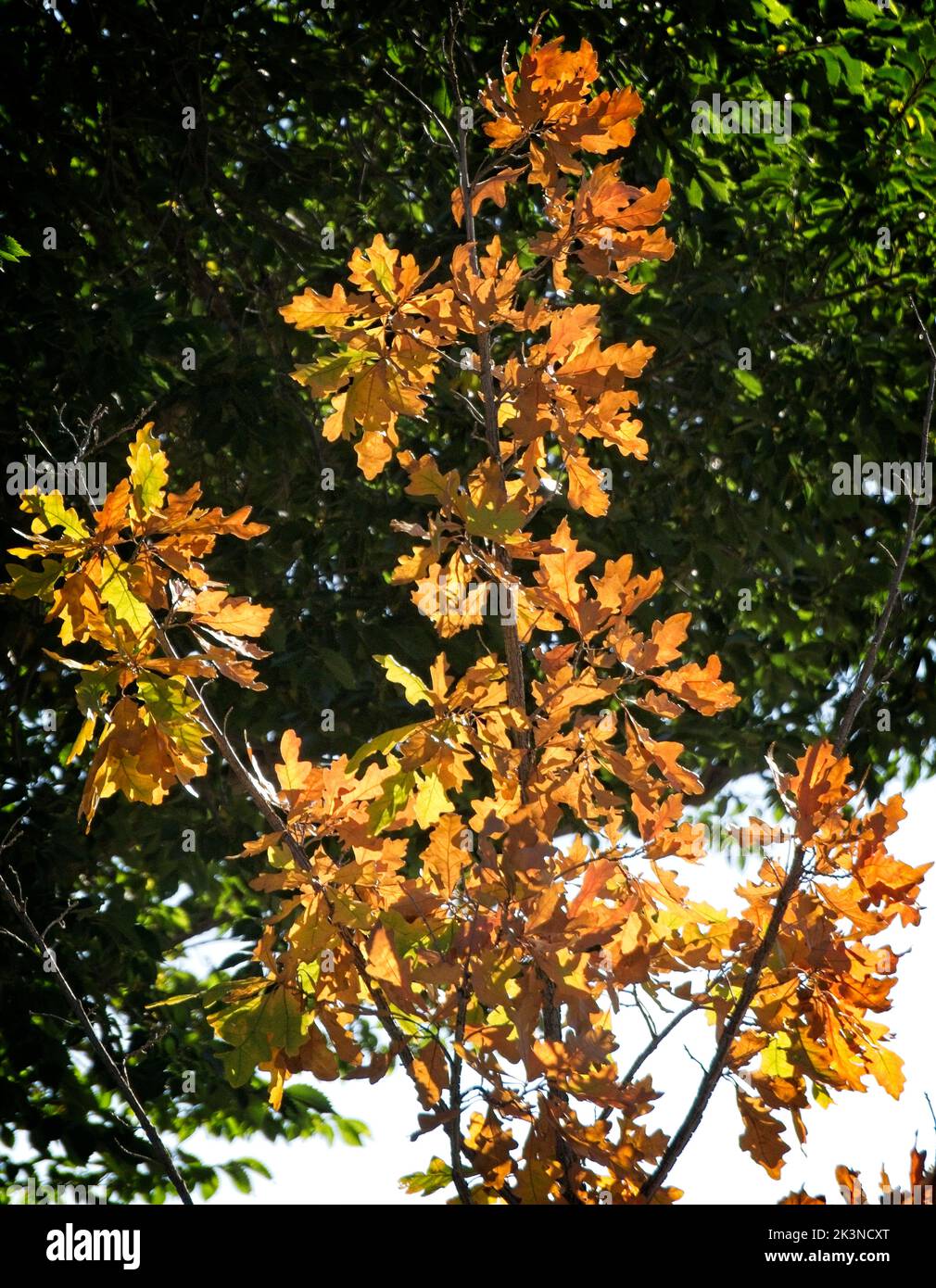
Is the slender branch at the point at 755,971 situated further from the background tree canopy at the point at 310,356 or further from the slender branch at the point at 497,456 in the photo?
the background tree canopy at the point at 310,356

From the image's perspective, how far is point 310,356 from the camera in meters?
5.36

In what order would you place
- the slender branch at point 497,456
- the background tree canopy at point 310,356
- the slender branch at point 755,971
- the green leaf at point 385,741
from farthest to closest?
the background tree canopy at point 310,356, the slender branch at point 497,456, the green leaf at point 385,741, the slender branch at point 755,971

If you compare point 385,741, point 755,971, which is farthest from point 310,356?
point 755,971

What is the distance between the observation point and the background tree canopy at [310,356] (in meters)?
4.62

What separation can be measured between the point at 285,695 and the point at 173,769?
300 cm

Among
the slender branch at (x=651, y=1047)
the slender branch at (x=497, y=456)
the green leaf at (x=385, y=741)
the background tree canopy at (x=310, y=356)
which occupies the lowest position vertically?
the slender branch at (x=651, y=1047)

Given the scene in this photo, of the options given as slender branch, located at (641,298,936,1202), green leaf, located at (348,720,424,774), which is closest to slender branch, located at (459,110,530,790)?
green leaf, located at (348,720,424,774)

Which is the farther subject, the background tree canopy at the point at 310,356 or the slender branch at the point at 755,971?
the background tree canopy at the point at 310,356

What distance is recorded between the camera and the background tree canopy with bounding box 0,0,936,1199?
462cm

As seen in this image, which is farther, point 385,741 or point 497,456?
point 497,456

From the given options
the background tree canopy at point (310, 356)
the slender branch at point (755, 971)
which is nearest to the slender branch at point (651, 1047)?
the slender branch at point (755, 971)

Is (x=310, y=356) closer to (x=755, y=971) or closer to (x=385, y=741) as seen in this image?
(x=385, y=741)

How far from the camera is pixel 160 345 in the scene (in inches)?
177

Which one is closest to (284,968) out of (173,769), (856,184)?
(173,769)
